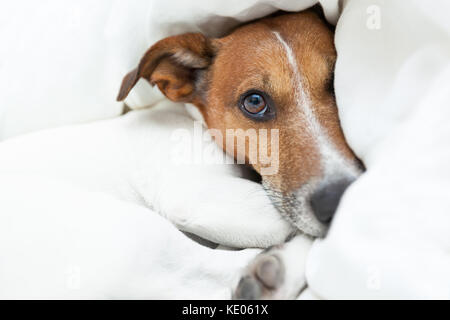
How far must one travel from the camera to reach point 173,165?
1.61 m

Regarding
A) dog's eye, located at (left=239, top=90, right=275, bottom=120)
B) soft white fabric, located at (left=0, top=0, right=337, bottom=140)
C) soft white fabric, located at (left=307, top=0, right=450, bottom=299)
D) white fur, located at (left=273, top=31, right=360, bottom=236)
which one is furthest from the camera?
soft white fabric, located at (left=0, top=0, right=337, bottom=140)

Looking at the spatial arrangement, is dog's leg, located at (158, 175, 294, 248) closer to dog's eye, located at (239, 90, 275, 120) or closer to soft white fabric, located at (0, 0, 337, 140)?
dog's eye, located at (239, 90, 275, 120)

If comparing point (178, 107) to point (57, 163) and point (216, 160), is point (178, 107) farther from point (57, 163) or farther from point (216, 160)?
point (57, 163)

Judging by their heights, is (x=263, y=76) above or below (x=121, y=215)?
above

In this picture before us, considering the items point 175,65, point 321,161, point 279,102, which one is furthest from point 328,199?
point 175,65

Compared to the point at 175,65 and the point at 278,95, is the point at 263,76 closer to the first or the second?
the point at 278,95

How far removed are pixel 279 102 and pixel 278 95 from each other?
0.08 ft

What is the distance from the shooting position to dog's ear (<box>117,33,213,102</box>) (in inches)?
61.5

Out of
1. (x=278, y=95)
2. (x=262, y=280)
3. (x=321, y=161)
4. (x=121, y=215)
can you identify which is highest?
(x=278, y=95)

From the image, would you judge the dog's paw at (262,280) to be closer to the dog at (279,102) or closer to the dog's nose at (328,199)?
the dog at (279,102)

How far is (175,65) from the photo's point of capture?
1744 mm

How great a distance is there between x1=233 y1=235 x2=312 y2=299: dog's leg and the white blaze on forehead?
0.25m

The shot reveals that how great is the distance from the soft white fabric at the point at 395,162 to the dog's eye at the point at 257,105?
0.27 metres

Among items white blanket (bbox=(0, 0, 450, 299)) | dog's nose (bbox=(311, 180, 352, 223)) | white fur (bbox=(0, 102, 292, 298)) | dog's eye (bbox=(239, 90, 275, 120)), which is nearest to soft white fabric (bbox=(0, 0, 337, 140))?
white blanket (bbox=(0, 0, 450, 299))
